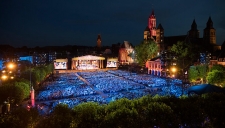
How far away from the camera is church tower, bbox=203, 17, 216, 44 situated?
224ft

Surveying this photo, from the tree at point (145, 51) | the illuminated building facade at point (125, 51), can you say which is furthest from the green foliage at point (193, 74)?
the illuminated building facade at point (125, 51)

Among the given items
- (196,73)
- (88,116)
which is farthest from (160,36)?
(88,116)

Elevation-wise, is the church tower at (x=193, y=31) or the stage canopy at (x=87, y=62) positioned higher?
the church tower at (x=193, y=31)

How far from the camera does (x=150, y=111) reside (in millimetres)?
11320

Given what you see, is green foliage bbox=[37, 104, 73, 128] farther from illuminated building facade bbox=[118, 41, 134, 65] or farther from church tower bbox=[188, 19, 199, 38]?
illuminated building facade bbox=[118, 41, 134, 65]

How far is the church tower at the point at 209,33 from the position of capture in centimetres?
6828

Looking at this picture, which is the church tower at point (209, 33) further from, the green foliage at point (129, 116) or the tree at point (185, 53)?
the green foliage at point (129, 116)

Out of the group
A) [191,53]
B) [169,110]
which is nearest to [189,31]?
[191,53]

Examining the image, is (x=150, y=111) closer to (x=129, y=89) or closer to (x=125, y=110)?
(x=125, y=110)

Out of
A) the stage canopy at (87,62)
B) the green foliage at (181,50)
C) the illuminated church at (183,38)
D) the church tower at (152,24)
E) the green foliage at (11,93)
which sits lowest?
the green foliage at (11,93)

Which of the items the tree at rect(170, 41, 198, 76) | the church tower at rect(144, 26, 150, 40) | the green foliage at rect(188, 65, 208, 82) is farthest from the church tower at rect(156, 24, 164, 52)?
the green foliage at rect(188, 65, 208, 82)

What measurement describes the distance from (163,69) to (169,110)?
42.6 m

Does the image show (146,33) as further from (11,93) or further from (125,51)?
(11,93)

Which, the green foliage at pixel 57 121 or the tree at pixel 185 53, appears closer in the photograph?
the green foliage at pixel 57 121
